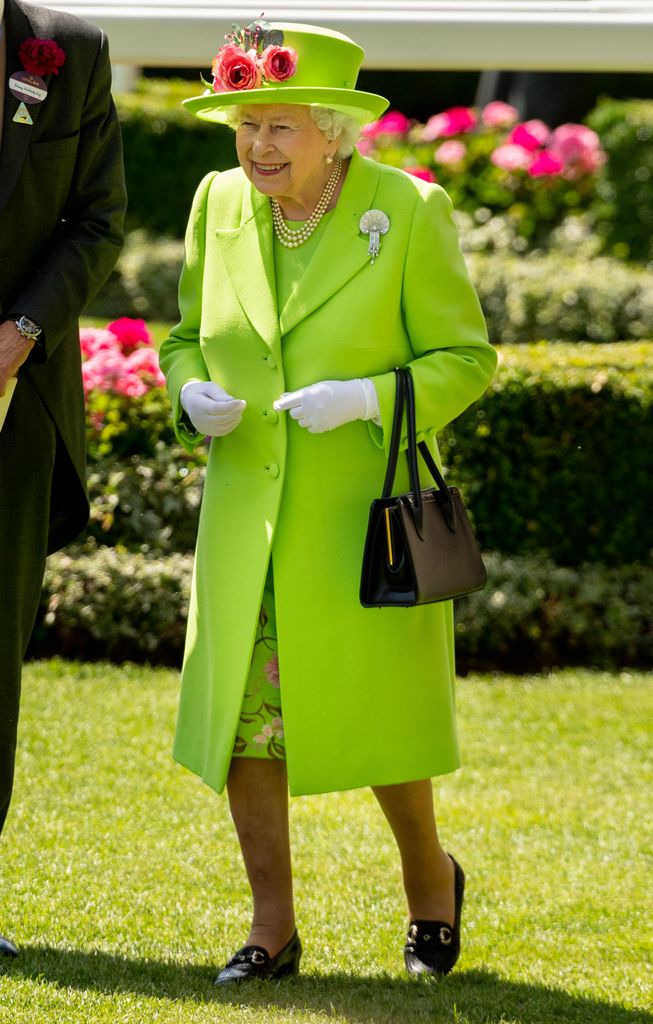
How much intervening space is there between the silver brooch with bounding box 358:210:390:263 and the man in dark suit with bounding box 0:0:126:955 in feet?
1.79

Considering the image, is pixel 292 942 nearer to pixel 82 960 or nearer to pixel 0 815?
pixel 82 960

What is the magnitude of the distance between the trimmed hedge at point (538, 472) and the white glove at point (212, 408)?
8.67ft

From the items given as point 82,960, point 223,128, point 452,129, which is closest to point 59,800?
point 82,960

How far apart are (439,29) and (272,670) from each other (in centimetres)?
294

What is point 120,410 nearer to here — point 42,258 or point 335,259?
point 42,258

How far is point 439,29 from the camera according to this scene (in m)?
5.34

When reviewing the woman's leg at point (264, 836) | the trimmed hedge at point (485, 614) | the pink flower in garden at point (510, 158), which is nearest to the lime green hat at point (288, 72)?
the woman's leg at point (264, 836)

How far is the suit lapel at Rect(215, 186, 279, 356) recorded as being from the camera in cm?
313

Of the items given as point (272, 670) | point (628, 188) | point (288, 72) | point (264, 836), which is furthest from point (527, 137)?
point (264, 836)

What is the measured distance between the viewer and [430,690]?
3195 mm

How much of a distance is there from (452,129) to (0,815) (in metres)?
8.76

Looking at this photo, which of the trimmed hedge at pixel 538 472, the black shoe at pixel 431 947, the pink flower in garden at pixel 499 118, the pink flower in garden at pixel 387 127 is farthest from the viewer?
the pink flower in garden at pixel 499 118

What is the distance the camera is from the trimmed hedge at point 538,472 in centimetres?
577

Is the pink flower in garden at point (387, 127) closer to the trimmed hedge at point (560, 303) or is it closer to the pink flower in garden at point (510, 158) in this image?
the pink flower in garden at point (510, 158)
